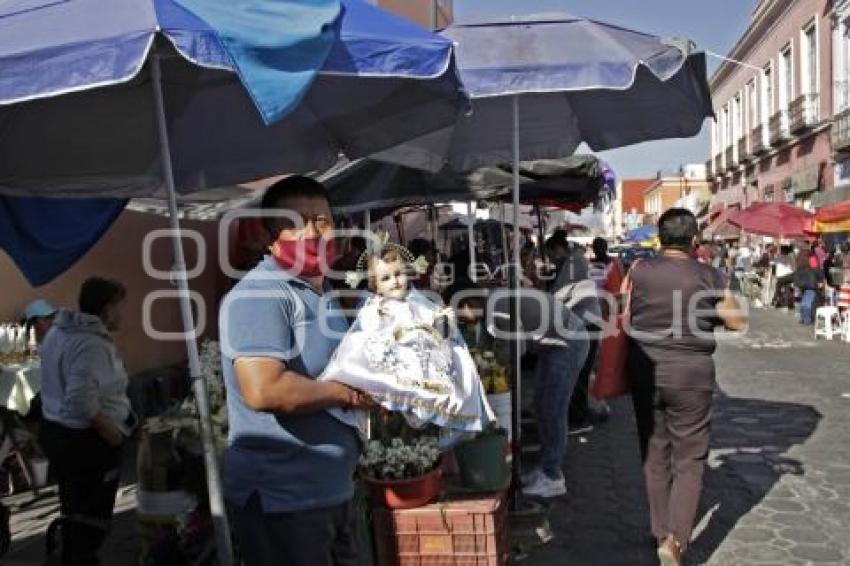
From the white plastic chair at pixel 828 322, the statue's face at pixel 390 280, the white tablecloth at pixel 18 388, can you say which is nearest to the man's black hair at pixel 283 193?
the statue's face at pixel 390 280

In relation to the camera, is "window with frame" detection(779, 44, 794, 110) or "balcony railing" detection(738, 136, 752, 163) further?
"balcony railing" detection(738, 136, 752, 163)

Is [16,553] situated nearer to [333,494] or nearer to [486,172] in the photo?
[333,494]

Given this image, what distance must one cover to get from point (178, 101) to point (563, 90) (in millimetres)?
1920

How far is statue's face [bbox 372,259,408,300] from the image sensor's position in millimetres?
3426

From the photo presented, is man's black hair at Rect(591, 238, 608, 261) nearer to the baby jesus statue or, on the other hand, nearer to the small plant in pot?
the small plant in pot

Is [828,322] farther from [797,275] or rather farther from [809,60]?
[809,60]

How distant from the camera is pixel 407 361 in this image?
112 inches

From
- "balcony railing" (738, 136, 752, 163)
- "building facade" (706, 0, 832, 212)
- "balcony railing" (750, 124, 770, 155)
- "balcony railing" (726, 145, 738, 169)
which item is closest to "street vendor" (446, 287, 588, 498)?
"building facade" (706, 0, 832, 212)

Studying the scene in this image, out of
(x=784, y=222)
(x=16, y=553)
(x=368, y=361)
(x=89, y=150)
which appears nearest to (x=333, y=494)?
(x=368, y=361)

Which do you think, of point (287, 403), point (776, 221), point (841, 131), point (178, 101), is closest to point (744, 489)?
point (287, 403)

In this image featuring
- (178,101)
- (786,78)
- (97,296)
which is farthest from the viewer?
(786,78)

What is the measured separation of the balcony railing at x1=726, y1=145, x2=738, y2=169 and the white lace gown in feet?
129

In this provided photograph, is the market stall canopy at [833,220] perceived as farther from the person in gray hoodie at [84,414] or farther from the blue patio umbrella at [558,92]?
the person in gray hoodie at [84,414]

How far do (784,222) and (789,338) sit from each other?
4.73 metres
